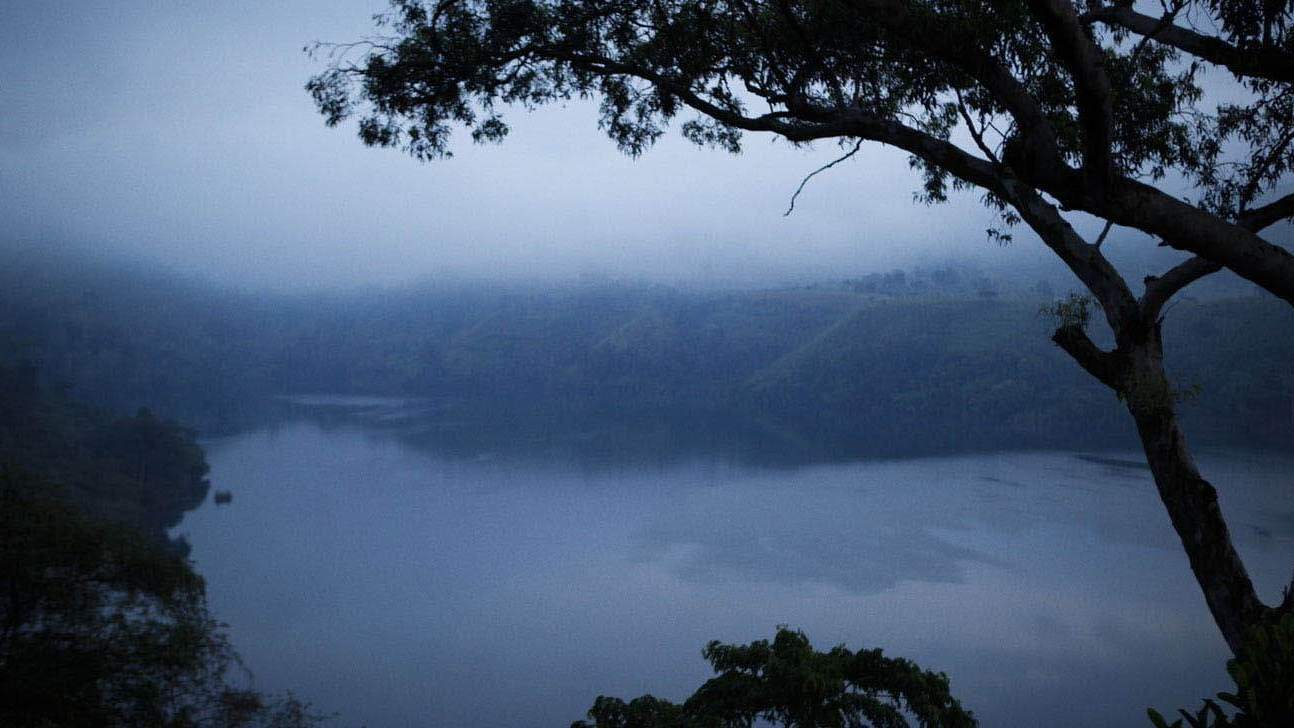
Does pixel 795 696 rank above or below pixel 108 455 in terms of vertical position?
above

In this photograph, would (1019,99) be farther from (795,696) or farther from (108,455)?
(108,455)

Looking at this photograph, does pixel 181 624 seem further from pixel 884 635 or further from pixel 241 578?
pixel 241 578

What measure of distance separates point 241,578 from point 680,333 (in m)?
88.5

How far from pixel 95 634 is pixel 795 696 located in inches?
210

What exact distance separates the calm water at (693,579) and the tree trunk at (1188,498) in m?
16.6

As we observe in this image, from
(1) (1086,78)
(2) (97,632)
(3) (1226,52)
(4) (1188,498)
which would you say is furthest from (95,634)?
(3) (1226,52)

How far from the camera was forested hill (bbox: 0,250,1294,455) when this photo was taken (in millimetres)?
61312

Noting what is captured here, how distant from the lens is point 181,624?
6691 millimetres

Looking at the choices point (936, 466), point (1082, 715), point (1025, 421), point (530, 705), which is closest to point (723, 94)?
point (530, 705)

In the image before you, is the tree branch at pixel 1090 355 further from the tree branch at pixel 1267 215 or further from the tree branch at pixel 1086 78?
the tree branch at pixel 1086 78

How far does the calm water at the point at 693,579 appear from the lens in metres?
19.8

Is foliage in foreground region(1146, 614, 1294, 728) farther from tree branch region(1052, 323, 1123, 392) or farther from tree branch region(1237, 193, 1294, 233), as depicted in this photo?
tree branch region(1237, 193, 1294, 233)

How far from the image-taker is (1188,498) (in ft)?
10.2

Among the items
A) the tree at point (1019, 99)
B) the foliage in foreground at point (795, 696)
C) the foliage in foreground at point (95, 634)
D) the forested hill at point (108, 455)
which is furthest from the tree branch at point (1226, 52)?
the forested hill at point (108, 455)
